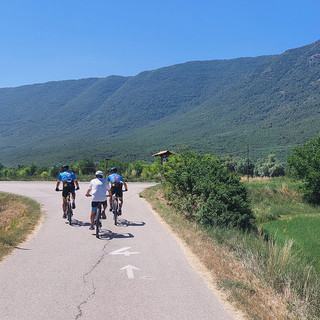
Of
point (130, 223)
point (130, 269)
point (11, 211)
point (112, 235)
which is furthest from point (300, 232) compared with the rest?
point (130, 269)

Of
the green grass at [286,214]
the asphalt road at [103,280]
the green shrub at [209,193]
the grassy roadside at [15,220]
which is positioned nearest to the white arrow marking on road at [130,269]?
the asphalt road at [103,280]

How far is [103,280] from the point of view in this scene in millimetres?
6664

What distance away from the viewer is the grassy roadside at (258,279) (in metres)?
5.54

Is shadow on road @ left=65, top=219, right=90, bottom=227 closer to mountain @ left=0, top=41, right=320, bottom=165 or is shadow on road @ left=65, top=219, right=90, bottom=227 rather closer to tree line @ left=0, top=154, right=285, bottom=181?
tree line @ left=0, top=154, right=285, bottom=181

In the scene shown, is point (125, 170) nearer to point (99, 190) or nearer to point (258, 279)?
point (99, 190)

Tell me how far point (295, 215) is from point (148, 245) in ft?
73.9

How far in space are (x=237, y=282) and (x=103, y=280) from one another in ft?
7.17

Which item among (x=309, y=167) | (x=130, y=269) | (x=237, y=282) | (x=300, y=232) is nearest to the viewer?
(x=237, y=282)

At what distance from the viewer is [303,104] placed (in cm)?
12431

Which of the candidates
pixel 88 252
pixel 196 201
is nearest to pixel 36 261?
pixel 88 252

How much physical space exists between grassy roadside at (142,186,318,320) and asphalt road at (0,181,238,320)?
0.38 metres

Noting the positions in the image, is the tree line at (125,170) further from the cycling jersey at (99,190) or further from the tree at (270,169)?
the cycling jersey at (99,190)

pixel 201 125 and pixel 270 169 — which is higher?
pixel 201 125

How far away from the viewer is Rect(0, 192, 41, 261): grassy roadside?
30.8ft
